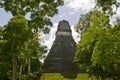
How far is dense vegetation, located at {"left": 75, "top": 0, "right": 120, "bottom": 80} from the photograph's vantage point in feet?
92.6

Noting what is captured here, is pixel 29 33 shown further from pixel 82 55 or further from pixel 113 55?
pixel 82 55

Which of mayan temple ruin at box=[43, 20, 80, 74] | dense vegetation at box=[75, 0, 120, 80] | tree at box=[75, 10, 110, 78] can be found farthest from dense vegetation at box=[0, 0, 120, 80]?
mayan temple ruin at box=[43, 20, 80, 74]

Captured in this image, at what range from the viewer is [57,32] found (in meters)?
83.3

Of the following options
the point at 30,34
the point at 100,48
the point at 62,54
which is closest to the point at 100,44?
the point at 100,48

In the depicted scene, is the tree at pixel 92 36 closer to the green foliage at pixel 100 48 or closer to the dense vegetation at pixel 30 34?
the green foliage at pixel 100 48

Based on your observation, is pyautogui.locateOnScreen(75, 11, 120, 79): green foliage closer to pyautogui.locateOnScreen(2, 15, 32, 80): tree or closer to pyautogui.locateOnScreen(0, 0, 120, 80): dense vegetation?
pyautogui.locateOnScreen(0, 0, 120, 80): dense vegetation

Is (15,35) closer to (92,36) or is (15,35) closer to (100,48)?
(100,48)

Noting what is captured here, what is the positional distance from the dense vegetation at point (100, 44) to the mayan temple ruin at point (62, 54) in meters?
14.2

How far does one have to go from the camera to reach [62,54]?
77.8 m

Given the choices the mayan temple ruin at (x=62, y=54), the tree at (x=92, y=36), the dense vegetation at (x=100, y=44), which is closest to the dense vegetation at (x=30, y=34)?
the dense vegetation at (x=100, y=44)

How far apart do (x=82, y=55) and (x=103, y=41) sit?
690 inches

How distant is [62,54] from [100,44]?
149 ft

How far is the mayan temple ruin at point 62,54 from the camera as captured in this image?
73875 mm

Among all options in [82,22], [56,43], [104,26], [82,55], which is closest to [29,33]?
[104,26]
